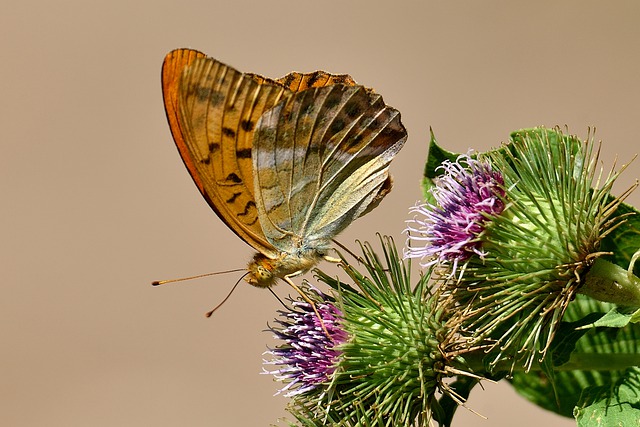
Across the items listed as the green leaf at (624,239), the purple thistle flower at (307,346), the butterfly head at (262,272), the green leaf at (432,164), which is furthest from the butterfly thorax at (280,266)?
the green leaf at (624,239)

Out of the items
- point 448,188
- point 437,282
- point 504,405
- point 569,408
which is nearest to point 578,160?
point 448,188

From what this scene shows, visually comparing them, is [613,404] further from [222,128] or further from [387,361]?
[222,128]

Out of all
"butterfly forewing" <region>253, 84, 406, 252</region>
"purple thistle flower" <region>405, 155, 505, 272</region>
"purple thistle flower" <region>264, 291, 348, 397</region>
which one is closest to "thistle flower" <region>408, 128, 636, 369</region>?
"purple thistle flower" <region>405, 155, 505, 272</region>

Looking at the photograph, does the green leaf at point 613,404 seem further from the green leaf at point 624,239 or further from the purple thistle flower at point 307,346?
the purple thistle flower at point 307,346

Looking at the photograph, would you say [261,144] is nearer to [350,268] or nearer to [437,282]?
[350,268]

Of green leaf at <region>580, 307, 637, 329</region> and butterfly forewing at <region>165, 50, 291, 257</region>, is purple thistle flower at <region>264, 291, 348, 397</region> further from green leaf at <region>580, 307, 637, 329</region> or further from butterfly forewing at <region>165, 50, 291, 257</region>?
green leaf at <region>580, 307, 637, 329</region>
